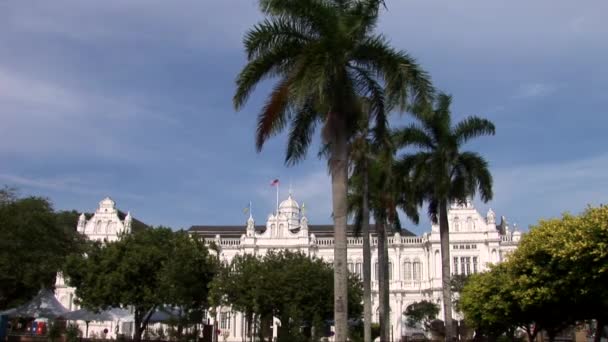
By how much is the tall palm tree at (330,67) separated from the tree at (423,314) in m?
51.7

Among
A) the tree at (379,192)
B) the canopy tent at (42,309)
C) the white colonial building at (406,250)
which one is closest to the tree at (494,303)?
the tree at (379,192)

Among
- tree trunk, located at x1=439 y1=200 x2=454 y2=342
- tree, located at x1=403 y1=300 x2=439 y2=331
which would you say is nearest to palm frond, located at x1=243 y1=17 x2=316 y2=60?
tree trunk, located at x1=439 y1=200 x2=454 y2=342

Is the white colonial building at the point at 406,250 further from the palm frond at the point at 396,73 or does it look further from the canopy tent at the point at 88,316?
the palm frond at the point at 396,73

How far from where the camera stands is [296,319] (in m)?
38.8

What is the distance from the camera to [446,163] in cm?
3155

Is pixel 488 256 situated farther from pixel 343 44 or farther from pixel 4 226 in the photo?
pixel 343 44

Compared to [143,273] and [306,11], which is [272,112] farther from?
[143,273]

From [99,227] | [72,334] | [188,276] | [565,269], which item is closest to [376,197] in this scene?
[565,269]

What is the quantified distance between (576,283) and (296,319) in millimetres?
17902

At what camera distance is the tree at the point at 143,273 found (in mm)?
39344

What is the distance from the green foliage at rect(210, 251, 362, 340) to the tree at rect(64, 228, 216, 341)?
1959 mm

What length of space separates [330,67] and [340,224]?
4.82 m

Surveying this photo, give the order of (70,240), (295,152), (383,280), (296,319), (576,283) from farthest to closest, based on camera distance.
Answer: (70,240)
(296,319)
(383,280)
(576,283)
(295,152)

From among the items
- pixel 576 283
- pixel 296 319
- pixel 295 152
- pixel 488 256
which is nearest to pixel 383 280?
pixel 296 319
